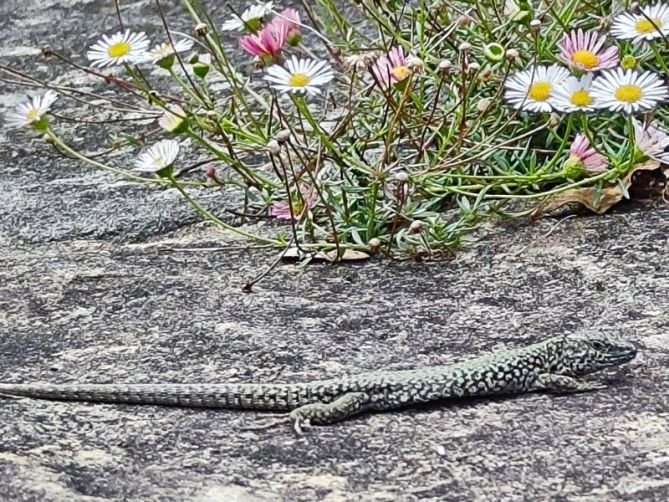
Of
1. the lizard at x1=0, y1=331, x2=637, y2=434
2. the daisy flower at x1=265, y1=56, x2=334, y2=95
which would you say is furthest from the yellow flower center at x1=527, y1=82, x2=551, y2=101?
the lizard at x1=0, y1=331, x2=637, y2=434

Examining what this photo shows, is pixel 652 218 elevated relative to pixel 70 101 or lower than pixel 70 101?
lower

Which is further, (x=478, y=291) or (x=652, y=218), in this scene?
(x=652, y=218)

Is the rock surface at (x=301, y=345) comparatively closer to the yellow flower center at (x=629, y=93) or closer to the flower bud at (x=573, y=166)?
the flower bud at (x=573, y=166)

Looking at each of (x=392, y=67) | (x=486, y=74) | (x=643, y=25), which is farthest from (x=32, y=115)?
(x=643, y=25)

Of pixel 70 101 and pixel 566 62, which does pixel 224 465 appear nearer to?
pixel 566 62

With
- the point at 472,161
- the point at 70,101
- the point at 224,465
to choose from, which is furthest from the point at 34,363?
the point at 70,101

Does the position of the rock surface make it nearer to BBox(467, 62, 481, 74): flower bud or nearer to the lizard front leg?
the lizard front leg

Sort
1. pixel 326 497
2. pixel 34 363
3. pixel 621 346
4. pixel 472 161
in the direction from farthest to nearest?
1. pixel 472 161
2. pixel 34 363
3. pixel 621 346
4. pixel 326 497
